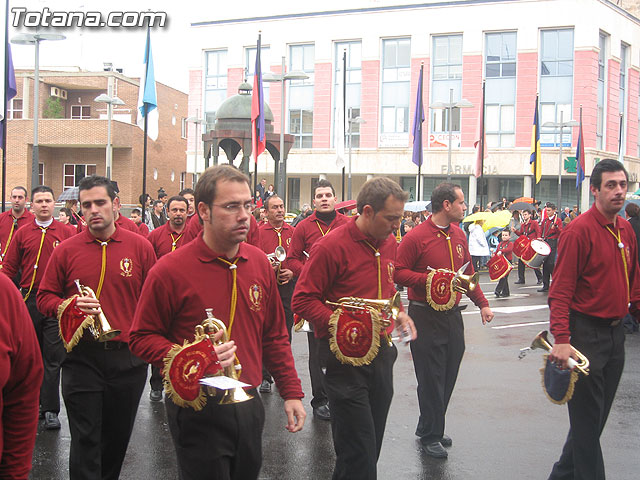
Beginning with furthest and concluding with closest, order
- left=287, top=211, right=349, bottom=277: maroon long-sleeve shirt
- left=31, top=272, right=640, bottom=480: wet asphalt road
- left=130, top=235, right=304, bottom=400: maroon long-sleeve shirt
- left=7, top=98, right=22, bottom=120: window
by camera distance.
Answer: left=7, top=98, right=22, bottom=120: window
left=287, top=211, right=349, bottom=277: maroon long-sleeve shirt
left=31, top=272, right=640, bottom=480: wet asphalt road
left=130, top=235, right=304, bottom=400: maroon long-sleeve shirt

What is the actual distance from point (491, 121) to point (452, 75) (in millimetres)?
3529

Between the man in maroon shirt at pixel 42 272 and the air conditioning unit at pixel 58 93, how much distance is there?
4927 cm

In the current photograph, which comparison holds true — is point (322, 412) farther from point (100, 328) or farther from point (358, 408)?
point (100, 328)

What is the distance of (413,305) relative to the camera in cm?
656

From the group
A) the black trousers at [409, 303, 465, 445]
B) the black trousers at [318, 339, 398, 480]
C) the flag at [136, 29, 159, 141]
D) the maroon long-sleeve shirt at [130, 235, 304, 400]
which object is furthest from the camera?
the flag at [136, 29, 159, 141]

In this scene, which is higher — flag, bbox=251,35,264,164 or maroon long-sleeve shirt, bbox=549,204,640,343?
flag, bbox=251,35,264,164

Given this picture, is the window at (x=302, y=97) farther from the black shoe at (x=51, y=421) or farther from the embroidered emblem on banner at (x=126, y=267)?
the embroidered emblem on banner at (x=126, y=267)

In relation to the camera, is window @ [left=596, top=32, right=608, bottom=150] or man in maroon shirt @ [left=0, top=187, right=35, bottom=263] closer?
man in maroon shirt @ [left=0, top=187, right=35, bottom=263]

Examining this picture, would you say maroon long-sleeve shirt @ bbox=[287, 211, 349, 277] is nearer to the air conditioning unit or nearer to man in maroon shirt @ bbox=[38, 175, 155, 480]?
man in maroon shirt @ bbox=[38, 175, 155, 480]

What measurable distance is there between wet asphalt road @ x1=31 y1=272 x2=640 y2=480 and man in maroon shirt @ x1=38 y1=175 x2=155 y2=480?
96 centimetres

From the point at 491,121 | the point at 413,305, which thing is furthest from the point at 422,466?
the point at 491,121

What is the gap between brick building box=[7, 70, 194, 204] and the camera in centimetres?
4988

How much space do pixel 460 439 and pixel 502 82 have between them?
41.3 metres

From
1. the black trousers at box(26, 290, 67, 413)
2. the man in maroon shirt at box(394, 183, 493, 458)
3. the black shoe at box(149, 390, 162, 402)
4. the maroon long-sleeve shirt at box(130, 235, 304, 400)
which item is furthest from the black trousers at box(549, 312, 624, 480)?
the black shoe at box(149, 390, 162, 402)
